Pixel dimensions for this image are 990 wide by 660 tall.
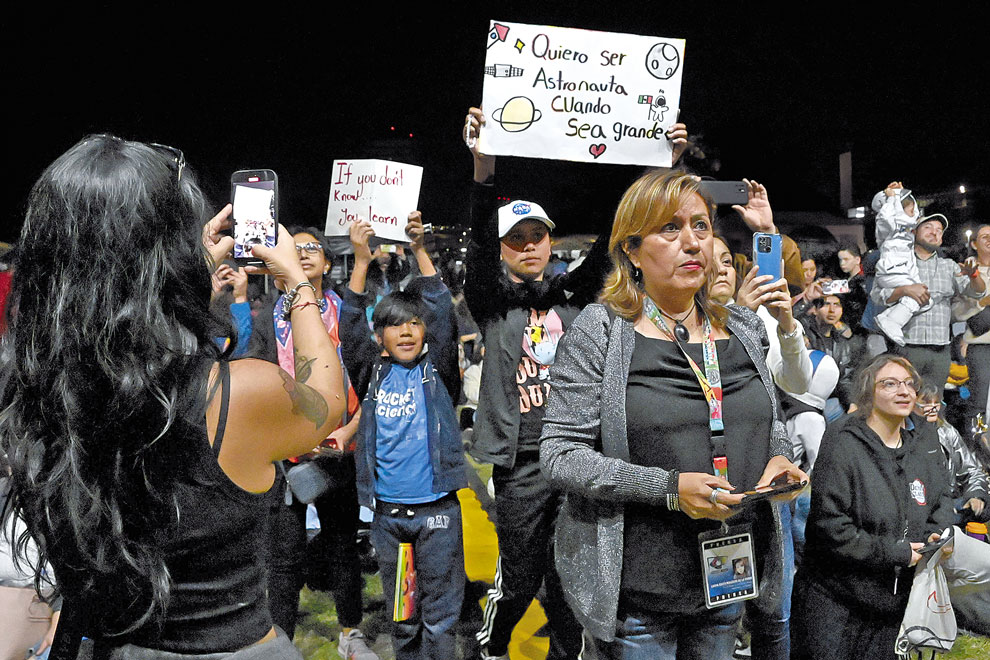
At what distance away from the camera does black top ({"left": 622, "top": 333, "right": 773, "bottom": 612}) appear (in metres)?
2.11

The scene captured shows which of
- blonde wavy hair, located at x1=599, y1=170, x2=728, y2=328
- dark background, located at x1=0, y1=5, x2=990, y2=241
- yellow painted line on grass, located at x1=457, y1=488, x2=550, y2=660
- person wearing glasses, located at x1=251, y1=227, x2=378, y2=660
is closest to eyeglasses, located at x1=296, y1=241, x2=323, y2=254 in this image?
person wearing glasses, located at x1=251, y1=227, x2=378, y2=660

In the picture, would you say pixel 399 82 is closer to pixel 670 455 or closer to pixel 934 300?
pixel 934 300

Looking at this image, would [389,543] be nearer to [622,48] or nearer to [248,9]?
[622,48]

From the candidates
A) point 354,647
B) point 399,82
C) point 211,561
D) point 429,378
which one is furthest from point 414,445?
point 399,82

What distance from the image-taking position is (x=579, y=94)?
312 centimetres

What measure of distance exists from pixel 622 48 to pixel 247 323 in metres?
2.47

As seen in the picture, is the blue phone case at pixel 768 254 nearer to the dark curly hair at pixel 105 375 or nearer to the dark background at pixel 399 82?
the dark curly hair at pixel 105 375

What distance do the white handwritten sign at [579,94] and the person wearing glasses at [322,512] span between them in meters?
1.30

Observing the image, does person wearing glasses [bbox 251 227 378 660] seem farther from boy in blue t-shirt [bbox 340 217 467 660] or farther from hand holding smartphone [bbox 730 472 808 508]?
hand holding smartphone [bbox 730 472 808 508]

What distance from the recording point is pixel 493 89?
10.1 feet

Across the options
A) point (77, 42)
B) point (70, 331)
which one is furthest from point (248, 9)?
point (70, 331)

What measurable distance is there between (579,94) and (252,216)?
1656 millimetres

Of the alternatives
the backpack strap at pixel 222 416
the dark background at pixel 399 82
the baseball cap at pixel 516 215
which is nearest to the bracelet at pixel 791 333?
the baseball cap at pixel 516 215

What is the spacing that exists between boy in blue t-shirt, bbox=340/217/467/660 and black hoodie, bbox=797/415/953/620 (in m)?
1.72
